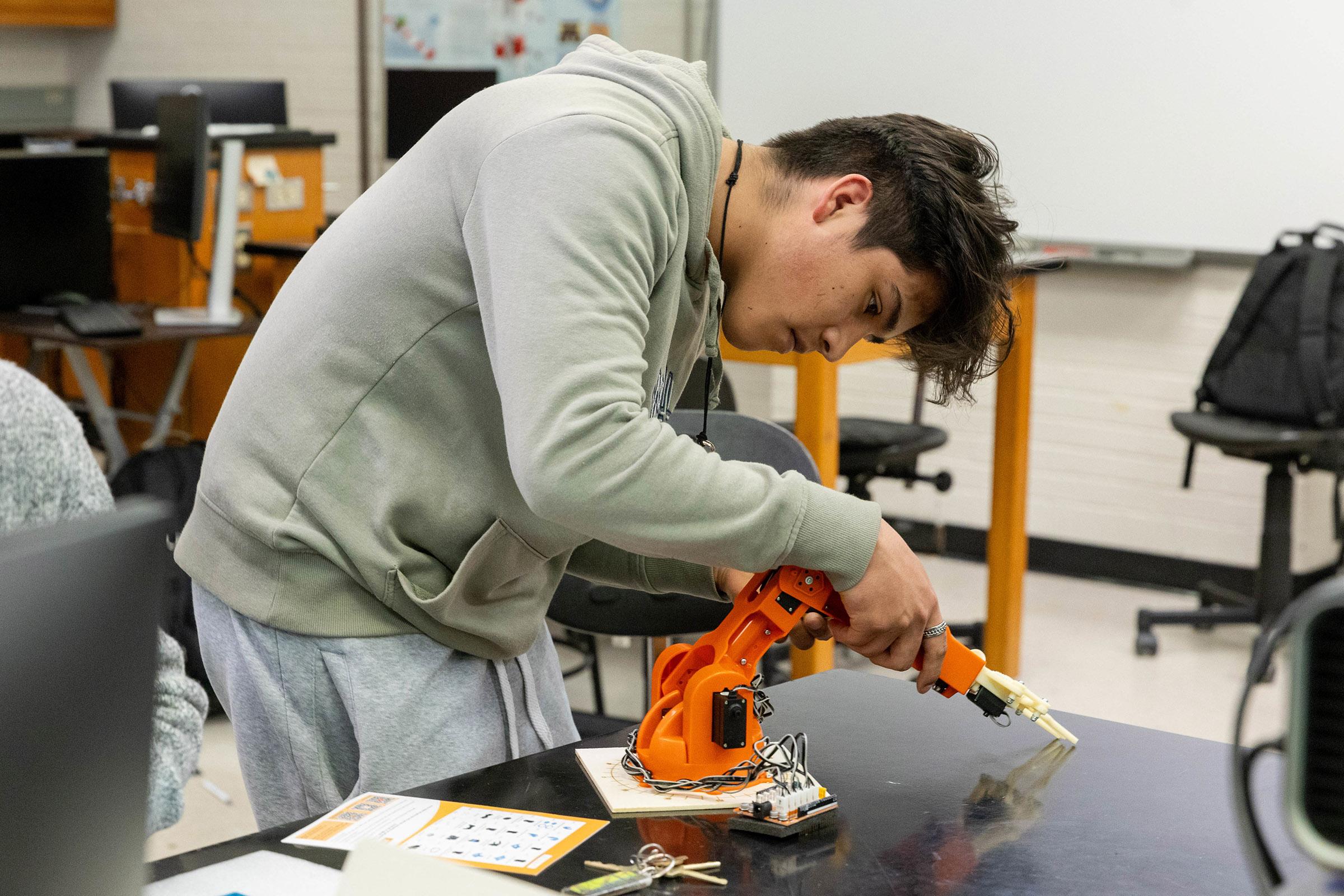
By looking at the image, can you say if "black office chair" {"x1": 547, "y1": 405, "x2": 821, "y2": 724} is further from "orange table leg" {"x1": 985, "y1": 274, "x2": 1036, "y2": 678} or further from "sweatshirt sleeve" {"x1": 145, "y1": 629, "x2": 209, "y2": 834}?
"orange table leg" {"x1": 985, "y1": 274, "x2": 1036, "y2": 678}

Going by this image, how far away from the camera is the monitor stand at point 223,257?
3818 mm

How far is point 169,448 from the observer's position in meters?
3.12

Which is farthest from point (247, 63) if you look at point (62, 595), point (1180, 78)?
point (62, 595)

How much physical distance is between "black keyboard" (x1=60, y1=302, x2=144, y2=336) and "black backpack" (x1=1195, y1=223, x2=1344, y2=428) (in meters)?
2.83

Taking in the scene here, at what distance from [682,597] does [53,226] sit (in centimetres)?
263

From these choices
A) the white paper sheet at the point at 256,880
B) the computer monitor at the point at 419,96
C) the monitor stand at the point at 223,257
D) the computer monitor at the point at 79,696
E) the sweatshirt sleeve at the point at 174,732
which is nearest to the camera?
the computer monitor at the point at 79,696

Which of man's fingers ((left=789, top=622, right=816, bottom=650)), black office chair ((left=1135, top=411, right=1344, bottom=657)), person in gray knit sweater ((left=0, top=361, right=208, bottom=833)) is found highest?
person in gray knit sweater ((left=0, top=361, right=208, bottom=833))

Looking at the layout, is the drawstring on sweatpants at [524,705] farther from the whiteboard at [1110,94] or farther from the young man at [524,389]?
the whiteboard at [1110,94]

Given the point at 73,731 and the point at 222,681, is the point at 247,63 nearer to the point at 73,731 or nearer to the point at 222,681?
the point at 222,681

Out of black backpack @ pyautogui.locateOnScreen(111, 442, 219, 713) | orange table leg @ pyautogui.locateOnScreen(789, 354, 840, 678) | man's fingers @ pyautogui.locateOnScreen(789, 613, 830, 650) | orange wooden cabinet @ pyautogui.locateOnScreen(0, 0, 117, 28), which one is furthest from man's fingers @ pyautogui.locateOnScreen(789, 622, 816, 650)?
orange wooden cabinet @ pyautogui.locateOnScreen(0, 0, 117, 28)

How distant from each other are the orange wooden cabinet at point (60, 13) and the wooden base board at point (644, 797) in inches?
258

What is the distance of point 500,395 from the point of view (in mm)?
1097

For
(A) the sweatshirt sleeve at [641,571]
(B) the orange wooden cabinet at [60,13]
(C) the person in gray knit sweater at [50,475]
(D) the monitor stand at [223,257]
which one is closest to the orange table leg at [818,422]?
(A) the sweatshirt sleeve at [641,571]

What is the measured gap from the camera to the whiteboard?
3.94 meters
